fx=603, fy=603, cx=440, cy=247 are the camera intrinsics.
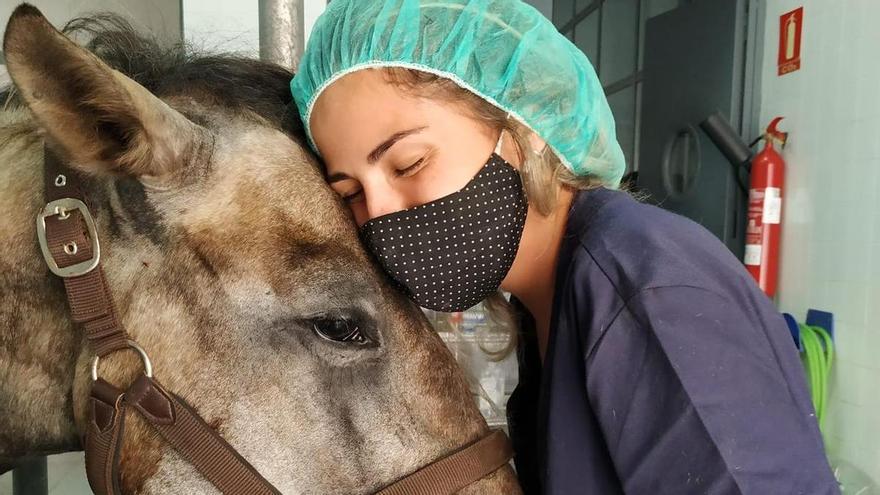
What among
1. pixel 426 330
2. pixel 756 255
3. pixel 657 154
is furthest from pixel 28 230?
pixel 657 154

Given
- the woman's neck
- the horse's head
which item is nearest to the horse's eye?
the horse's head

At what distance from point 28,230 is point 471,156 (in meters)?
0.70

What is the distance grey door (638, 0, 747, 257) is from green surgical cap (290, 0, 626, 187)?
6.70ft

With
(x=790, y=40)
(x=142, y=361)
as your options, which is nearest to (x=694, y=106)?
(x=790, y=40)

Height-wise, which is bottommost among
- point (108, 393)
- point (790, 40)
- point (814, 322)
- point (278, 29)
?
point (814, 322)

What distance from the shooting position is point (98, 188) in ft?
3.06

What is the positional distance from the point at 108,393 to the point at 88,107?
1.33 ft

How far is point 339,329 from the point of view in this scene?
3.08ft

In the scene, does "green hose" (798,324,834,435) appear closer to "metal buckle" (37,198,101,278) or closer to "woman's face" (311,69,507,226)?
"woman's face" (311,69,507,226)

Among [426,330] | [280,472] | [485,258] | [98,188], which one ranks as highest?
[98,188]

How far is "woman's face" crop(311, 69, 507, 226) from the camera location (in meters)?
0.96

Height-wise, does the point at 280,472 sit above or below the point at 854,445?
above

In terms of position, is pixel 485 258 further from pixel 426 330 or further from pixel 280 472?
pixel 280 472

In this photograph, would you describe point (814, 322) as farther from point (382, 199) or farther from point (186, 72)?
point (186, 72)
